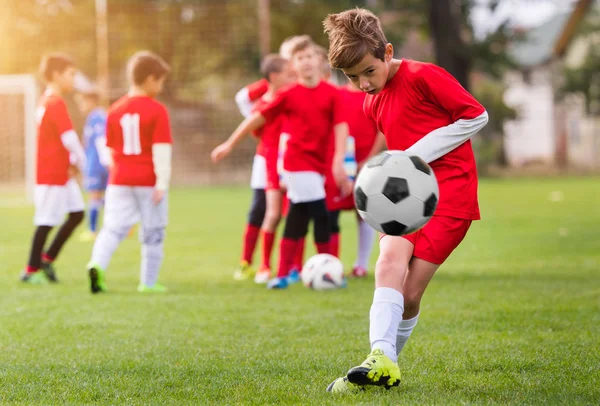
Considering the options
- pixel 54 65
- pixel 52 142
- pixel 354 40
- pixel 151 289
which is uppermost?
pixel 54 65

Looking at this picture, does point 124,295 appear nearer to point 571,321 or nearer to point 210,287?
point 210,287

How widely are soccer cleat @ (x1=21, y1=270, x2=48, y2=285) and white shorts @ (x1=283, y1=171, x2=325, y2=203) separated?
240cm

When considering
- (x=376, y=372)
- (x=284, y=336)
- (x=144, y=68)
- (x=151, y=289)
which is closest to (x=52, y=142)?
(x=144, y=68)

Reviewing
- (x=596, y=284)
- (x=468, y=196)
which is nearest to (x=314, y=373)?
(x=468, y=196)

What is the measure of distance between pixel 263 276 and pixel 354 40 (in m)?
4.20

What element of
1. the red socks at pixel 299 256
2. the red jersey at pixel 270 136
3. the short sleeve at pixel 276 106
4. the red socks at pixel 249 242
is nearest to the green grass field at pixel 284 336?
the red socks at pixel 249 242

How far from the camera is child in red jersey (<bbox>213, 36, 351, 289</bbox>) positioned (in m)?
6.78

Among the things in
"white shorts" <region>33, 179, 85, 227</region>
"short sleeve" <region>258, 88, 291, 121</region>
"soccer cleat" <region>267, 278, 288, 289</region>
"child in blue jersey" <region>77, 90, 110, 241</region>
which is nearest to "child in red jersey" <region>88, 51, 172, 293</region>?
"short sleeve" <region>258, 88, 291, 121</region>

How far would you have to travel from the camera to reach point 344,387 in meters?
3.60

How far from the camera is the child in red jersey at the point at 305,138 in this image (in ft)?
22.2

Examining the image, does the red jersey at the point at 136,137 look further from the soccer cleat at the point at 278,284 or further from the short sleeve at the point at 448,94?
the short sleeve at the point at 448,94

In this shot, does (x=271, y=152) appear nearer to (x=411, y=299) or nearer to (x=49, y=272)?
(x=49, y=272)

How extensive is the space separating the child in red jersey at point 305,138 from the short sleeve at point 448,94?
2.87 m

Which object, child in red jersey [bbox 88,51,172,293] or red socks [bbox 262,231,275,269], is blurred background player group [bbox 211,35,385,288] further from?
child in red jersey [bbox 88,51,172,293]
